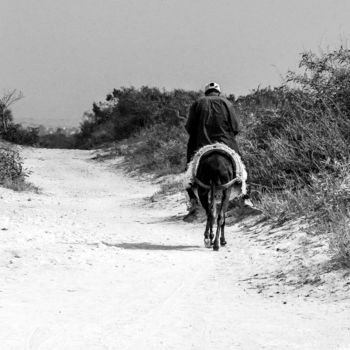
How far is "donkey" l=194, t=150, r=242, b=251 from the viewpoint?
25.9 ft

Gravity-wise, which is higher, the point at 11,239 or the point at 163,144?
the point at 163,144

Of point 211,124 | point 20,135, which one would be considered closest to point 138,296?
point 211,124

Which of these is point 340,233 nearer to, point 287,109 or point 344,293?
point 344,293

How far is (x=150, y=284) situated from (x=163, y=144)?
767 inches

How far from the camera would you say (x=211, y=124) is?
8219 mm

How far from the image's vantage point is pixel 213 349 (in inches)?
145

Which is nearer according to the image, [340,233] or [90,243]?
[340,233]

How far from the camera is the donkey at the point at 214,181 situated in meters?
7.89

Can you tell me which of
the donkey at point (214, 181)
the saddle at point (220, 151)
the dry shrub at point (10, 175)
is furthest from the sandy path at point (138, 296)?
the dry shrub at point (10, 175)

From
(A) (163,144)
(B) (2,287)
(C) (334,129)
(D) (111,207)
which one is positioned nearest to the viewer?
(B) (2,287)

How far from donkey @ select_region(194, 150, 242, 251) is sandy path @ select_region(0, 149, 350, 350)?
0.43 m

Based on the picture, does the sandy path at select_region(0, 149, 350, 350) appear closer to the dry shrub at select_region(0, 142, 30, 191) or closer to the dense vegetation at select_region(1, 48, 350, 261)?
the dense vegetation at select_region(1, 48, 350, 261)

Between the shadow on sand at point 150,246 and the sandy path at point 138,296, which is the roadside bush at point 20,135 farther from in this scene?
the shadow on sand at point 150,246

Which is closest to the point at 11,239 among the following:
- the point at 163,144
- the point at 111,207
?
the point at 111,207
